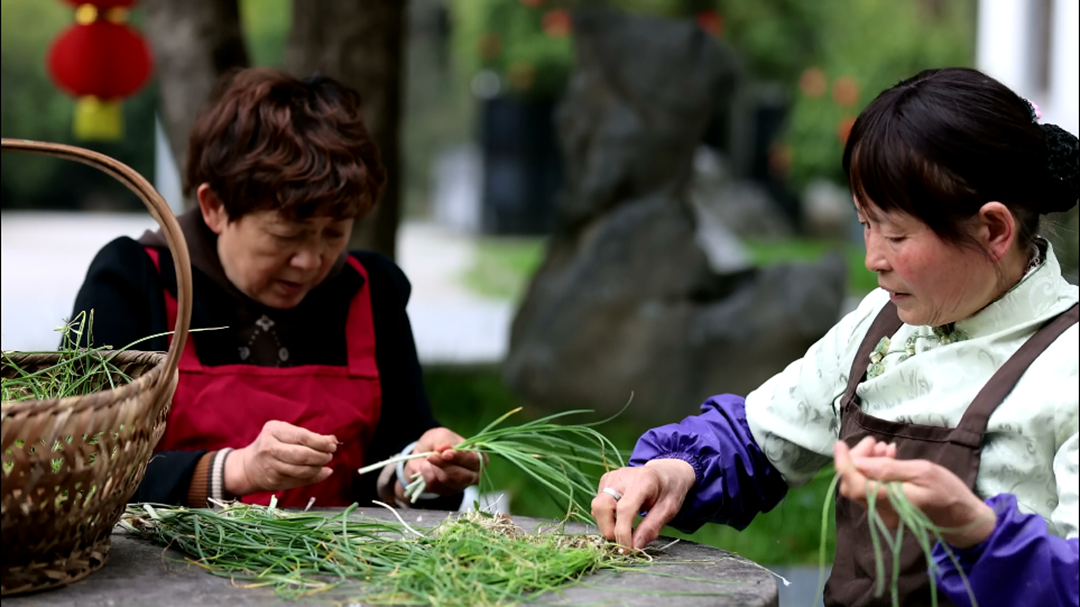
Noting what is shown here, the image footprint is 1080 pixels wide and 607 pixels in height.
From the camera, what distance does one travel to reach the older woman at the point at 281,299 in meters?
2.29

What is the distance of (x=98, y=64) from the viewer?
14.6 ft

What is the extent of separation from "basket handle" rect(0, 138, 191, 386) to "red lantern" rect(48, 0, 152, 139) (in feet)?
9.58

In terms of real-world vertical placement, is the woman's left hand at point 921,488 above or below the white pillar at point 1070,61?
below

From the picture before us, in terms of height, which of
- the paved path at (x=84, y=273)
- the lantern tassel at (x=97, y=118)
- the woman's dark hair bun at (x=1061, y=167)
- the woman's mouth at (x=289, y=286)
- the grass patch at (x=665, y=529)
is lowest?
the grass patch at (x=665, y=529)

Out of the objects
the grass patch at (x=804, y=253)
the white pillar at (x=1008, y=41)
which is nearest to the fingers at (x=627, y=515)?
the white pillar at (x=1008, y=41)

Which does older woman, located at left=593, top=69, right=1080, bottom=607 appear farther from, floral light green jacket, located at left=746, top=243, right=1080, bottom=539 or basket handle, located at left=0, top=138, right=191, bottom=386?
basket handle, located at left=0, top=138, right=191, bottom=386

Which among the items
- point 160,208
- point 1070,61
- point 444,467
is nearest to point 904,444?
point 444,467

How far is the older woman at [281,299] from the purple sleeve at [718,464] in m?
0.42

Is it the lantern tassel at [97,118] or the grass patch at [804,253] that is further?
the grass patch at [804,253]

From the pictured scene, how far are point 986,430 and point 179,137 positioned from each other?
3.23 metres

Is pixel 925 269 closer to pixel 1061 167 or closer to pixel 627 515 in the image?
pixel 1061 167

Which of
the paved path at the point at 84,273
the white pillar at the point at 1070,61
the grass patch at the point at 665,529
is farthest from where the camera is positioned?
the paved path at the point at 84,273

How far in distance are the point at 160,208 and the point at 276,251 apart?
2.13 feet

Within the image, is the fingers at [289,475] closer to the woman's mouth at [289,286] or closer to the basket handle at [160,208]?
the basket handle at [160,208]
